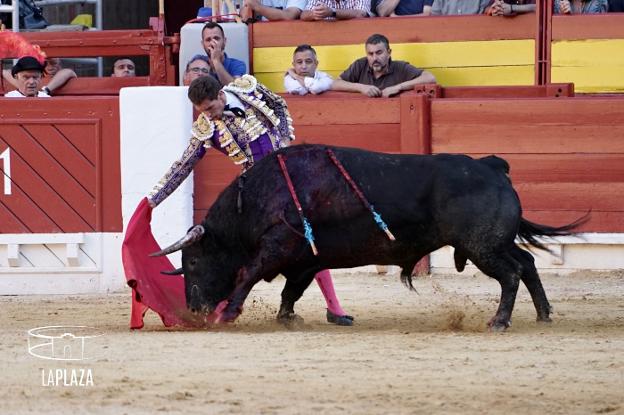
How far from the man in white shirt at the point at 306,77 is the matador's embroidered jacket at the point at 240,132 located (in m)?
2.26

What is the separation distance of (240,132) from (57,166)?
101 inches

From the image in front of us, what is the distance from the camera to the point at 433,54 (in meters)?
9.27

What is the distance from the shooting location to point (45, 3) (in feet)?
37.1

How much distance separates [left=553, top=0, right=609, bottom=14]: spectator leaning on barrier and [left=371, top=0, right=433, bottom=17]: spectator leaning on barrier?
0.91 m

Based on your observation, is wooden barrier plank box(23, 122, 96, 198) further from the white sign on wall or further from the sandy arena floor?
the sandy arena floor

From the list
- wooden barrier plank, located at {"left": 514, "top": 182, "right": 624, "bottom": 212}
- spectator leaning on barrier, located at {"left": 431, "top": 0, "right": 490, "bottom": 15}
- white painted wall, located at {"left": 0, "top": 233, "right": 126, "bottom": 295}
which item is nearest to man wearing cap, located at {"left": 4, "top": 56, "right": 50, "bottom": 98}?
white painted wall, located at {"left": 0, "top": 233, "right": 126, "bottom": 295}

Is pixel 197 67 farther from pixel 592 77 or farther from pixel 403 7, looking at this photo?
pixel 592 77

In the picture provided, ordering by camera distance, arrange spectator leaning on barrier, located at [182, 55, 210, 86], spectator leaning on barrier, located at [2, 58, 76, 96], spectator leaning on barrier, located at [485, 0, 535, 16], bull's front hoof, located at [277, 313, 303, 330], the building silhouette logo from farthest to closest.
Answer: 1. spectator leaning on barrier, located at [2, 58, 76, 96]
2. spectator leaning on barrier, located at [485, 0, 535, 16]
3. spectator leaning on barrier, located at [182, 55, 210, 86]
4. bull's front hoof, located at [277, 313, 303, 330]
5. the building silhouette logo

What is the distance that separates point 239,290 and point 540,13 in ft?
12.1

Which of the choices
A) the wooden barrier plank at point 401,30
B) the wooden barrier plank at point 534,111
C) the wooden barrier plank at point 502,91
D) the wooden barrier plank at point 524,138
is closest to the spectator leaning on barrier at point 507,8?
the wooden barrier plank at point 401,30

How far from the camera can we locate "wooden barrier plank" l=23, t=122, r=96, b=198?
872 centimetres

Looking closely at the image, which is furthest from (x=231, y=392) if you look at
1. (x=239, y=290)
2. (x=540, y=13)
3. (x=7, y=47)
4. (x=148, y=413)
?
(x=7, y=47)

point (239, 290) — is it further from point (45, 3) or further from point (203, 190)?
point (45, 3)

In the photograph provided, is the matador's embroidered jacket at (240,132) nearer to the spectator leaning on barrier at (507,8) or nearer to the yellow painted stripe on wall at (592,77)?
the spectator leaning on barrier at (507,8)
